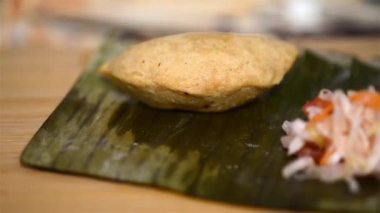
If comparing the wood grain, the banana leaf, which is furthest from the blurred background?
the wood grain

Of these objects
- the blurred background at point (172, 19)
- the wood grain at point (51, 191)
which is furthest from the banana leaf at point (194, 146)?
the blurred background at point (172, 19)

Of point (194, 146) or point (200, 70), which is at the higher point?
point (200, 70)

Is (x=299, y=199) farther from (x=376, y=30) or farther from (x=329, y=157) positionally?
(x=376, y=30)

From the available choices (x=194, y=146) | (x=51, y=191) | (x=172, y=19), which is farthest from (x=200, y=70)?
(x=172, y=19)

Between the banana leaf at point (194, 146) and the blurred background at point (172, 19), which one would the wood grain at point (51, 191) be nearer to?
the banana leaf at point (194, 146)

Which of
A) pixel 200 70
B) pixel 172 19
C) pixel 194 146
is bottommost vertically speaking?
pixel 194 146

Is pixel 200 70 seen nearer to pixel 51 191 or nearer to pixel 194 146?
pixel 194 146
